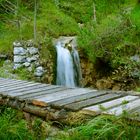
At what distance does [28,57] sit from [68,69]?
1444 mm

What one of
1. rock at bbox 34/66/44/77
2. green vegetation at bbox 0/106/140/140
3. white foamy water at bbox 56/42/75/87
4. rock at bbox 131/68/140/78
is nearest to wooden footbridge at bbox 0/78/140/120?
green vegetation at bbox 0/106/140/140

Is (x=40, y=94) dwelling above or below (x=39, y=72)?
above

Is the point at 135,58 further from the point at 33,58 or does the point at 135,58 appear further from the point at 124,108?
the point at 124,108

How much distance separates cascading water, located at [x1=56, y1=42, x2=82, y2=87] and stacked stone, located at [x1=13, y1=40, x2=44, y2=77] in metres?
0.76

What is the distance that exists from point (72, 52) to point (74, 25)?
9.88 ft

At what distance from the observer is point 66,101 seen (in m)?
4.08

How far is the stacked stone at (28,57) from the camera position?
1234 centimetres

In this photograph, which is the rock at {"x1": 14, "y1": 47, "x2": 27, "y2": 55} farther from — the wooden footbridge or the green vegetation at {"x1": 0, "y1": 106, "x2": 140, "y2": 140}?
the green vegetation at {"x1": 0, "y1": 106, "x2": 140, "y2": 140}

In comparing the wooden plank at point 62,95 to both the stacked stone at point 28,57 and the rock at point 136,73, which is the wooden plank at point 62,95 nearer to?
the rock at point 136,73

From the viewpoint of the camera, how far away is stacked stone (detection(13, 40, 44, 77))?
12344mm

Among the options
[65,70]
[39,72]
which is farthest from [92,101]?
[65,70]

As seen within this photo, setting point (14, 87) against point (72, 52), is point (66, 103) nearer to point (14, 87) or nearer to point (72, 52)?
point (14, 87)

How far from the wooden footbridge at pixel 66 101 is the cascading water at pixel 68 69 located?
7.56 metres

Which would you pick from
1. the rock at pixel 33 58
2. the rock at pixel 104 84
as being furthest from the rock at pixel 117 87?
the rock at pixel 33 58
